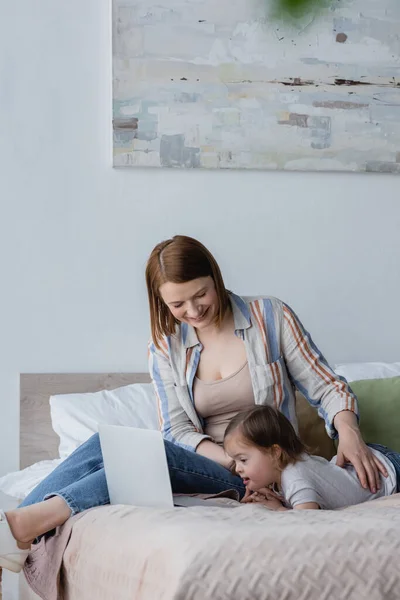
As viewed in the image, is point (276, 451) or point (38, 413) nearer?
point (276, 451)

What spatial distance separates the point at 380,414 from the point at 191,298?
2.05 ft

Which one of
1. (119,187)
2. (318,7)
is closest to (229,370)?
(119,187)

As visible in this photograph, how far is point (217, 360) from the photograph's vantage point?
81.1 inches

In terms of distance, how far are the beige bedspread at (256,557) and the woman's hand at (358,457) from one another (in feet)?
1.45

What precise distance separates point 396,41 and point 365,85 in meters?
0.18

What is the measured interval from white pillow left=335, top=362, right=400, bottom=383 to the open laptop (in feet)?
3.49

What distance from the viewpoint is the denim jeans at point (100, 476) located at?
163 centimetres

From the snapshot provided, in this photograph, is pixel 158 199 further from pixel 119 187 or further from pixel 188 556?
pixel 188 556

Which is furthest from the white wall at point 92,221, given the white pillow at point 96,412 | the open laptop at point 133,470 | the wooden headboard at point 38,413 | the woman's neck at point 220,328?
the open laptop at point 133,470

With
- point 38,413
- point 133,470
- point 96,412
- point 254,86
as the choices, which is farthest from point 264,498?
point 254,86

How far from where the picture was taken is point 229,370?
80.3 inches

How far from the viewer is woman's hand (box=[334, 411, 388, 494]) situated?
1.77m

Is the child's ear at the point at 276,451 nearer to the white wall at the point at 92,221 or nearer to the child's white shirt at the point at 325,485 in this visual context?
the child's white shirt at the point at 325,485

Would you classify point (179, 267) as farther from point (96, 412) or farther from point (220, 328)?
point (96, 412)
